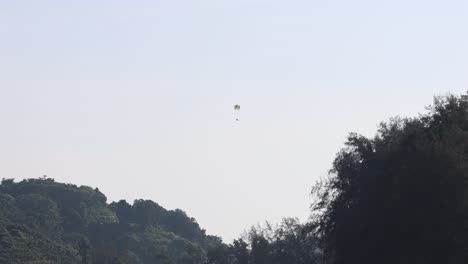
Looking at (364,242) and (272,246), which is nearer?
(364,242)

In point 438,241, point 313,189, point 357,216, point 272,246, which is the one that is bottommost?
point 438,241

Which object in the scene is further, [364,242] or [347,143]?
[347,143]

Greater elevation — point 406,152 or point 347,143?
point 347,143

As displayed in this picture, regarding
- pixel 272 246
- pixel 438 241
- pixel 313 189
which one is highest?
pixel 272 246

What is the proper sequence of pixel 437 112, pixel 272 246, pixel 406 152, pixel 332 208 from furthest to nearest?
pixel 272 246 → pixel 332 208 → pixel 437 112 → pixel 406 152

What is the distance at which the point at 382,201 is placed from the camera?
72.8 m

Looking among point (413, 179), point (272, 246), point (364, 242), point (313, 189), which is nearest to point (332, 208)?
point (313, 189)

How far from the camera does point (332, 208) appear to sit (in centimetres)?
8575

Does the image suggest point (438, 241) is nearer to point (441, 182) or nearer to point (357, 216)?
point (441, 182)

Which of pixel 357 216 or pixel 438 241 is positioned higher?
pixel 357 216

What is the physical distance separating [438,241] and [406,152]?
773cm

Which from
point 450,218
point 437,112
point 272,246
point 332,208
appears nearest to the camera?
point 450,218

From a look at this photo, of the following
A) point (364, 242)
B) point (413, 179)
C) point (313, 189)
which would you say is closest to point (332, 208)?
point (313, 189)

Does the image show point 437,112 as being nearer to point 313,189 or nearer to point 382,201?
point 382,201
